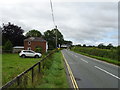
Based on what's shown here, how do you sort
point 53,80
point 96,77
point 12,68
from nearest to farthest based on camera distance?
point 53,80 → point 96,77 → point 12,68

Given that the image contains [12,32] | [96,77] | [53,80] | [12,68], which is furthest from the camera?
[12,32]

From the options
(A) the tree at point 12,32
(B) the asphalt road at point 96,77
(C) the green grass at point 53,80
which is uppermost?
(A) the tree at point 12,32

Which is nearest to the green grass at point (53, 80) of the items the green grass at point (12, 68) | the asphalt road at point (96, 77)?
the asphalt road at point (96, 77)

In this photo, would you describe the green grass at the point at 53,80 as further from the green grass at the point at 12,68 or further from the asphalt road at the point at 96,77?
the green grass at the point at 12,68

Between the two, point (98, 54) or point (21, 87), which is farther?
point (98, 54)

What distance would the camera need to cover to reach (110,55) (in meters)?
30.1

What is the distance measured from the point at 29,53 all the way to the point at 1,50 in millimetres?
17304

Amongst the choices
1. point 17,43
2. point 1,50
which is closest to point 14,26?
point 17,43

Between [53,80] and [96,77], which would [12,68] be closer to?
[53,80]

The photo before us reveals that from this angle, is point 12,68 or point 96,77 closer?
point 96,77

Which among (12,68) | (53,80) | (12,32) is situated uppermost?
(12,32)

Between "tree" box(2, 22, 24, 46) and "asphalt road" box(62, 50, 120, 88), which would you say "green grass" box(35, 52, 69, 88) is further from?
"tree" box(2, 22, 24, 46)

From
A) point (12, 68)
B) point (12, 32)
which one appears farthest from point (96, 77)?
point (12, 32)

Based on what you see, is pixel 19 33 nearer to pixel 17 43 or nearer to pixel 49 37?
pixel 17 43
